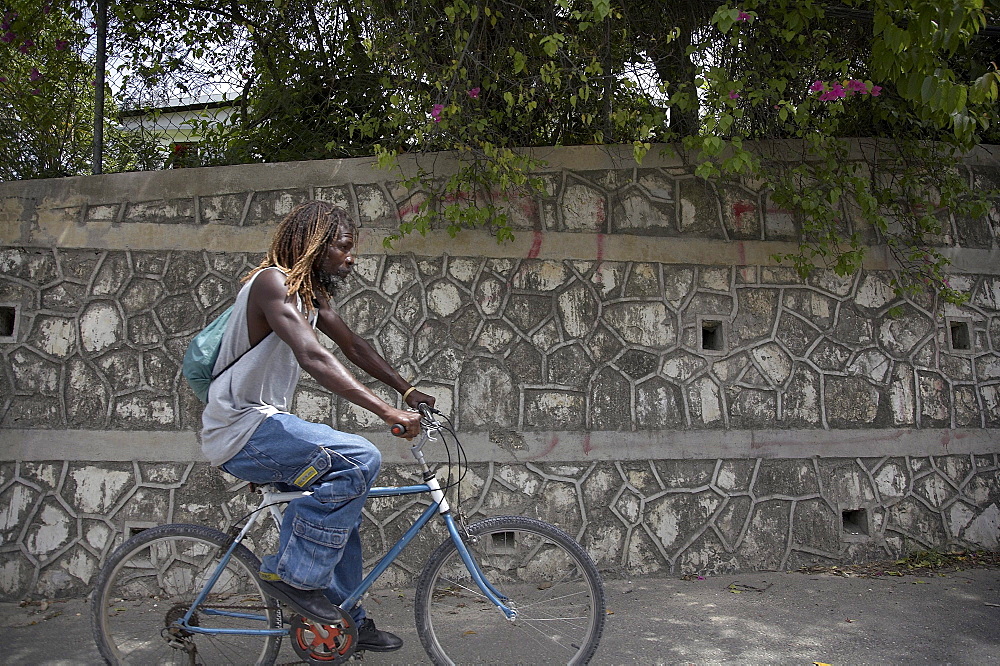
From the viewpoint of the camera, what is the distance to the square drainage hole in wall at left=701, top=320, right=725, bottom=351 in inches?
192

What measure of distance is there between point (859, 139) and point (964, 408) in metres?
1.88

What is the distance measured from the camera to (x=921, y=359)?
5.04 metres

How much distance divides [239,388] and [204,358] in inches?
7.3

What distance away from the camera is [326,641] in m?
2.89

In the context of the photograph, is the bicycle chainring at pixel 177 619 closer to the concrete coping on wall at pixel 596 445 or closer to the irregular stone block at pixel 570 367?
the concrete coping on wall at pixel 596 445

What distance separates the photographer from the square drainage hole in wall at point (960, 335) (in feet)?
16.8

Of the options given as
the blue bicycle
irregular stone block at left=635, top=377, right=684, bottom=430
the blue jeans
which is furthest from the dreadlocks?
irregular stone block at left=635, top=377, right=684, bottom=430

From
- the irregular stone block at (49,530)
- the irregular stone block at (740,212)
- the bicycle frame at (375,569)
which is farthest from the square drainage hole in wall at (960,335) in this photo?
the irregular stone block at (49,530)

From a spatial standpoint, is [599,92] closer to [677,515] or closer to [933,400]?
[677,515]

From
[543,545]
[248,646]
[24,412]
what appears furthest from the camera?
[24,412]

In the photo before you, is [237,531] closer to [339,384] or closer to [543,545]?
[339,384]

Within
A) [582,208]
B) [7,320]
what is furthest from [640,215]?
[7,320]

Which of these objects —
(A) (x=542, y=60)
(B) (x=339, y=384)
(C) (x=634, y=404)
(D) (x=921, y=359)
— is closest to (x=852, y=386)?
(D) (x=921, y=359)

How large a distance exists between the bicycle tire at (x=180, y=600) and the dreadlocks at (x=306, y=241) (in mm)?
1029
